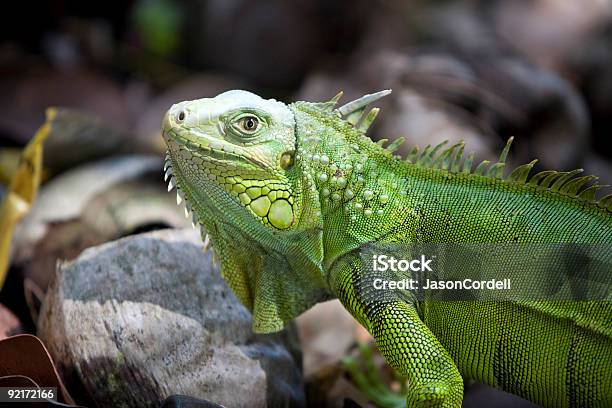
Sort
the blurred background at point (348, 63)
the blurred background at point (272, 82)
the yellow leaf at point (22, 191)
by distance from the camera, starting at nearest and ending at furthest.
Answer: the yellow leaf at point (22, 191) → the blurred background at point (272, 82) → the blurred background at point (348, 63)

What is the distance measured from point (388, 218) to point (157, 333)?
120 centimetres

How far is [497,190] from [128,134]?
11.9 feet

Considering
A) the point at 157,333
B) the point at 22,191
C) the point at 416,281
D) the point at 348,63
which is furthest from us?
the point at 348,63

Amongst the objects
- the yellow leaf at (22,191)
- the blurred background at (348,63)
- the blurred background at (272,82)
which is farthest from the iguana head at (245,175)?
the blurred background at (348,63)

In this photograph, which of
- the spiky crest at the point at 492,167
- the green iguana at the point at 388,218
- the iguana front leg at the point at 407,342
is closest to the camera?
the iguana front leg at the point at 407,342

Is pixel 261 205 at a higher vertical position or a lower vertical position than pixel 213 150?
lower

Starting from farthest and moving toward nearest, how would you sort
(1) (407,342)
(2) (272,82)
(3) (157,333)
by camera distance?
(2) (272,82), (3) (157,333), (1) (407,342)

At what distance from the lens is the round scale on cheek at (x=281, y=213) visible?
10.1 ft

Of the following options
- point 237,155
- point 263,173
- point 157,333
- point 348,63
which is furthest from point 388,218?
point 348,63

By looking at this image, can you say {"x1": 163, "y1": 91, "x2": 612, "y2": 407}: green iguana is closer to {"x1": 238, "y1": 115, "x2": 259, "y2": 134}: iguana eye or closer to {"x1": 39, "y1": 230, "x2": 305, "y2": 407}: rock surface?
{"x1": 238, "y1": 115, "x2": 259, "y2": 134}: iguana eye

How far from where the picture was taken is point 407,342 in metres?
2.90

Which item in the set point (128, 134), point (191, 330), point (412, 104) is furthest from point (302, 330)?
point (412, 104)

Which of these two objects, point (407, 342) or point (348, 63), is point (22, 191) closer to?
point (407, 342)

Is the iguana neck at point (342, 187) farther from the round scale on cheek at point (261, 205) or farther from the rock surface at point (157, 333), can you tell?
the rock surface at point (157, 333)
